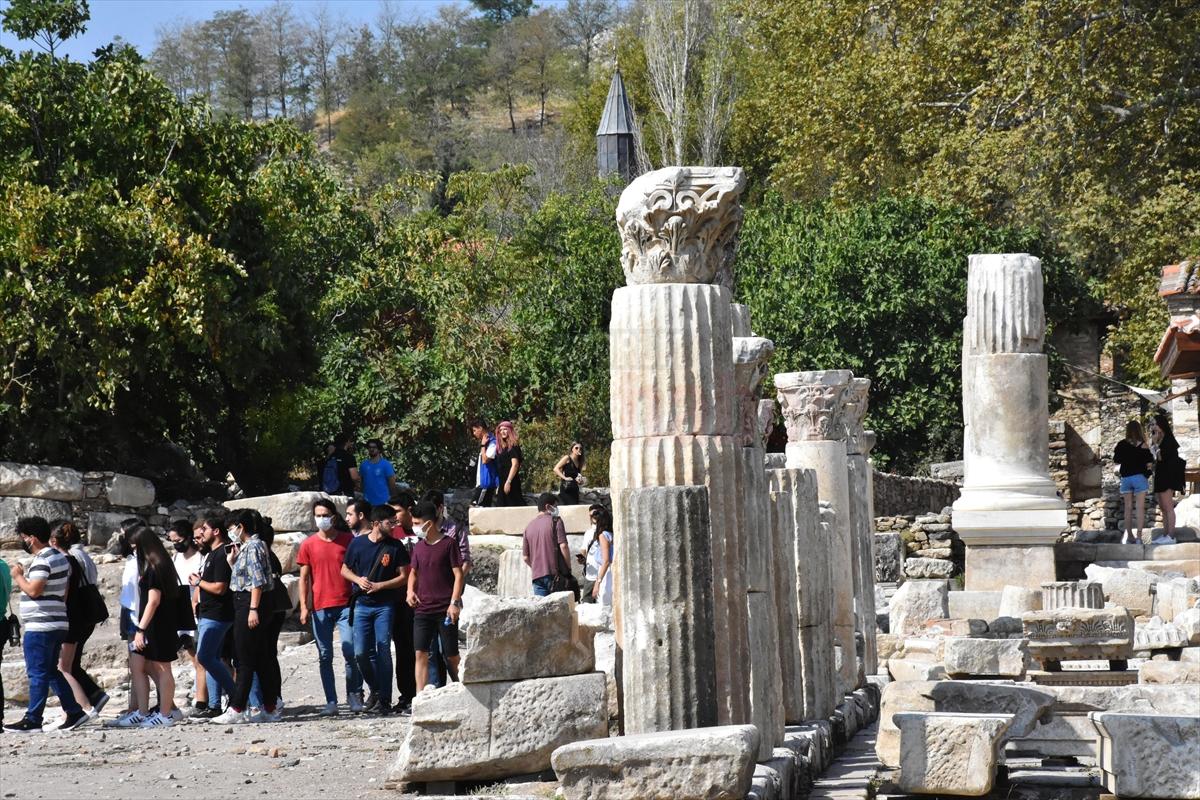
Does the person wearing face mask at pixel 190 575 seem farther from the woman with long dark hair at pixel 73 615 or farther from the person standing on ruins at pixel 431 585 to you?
the person standing on ruins at pixel 431 585

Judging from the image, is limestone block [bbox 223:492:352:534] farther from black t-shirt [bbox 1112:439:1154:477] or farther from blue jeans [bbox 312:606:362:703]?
black t-shirt [bbox 1112:439:1154:477]

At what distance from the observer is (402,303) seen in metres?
29.1

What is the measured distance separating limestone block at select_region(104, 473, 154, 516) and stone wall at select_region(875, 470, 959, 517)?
12784 millimetres

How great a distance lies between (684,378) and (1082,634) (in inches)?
178

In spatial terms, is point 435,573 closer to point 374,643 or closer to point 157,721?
point 374,643

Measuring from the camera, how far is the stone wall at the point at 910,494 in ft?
96.6

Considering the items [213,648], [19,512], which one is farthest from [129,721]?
[19,512]

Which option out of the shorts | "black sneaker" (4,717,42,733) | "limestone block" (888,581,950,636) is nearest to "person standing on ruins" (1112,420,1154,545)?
"limestone block" (888,581,950,636)

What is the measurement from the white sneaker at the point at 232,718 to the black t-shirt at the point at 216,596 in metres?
0.64

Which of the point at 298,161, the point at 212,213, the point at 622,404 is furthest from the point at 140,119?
the point at 622,404

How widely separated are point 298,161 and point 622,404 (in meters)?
17.8

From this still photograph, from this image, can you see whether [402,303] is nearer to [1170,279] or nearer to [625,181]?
Result: [1170,279]

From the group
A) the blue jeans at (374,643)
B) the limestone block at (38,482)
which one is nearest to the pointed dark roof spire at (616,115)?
the limestone block at (38,482)

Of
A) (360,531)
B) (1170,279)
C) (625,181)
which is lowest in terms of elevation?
(360,531)
